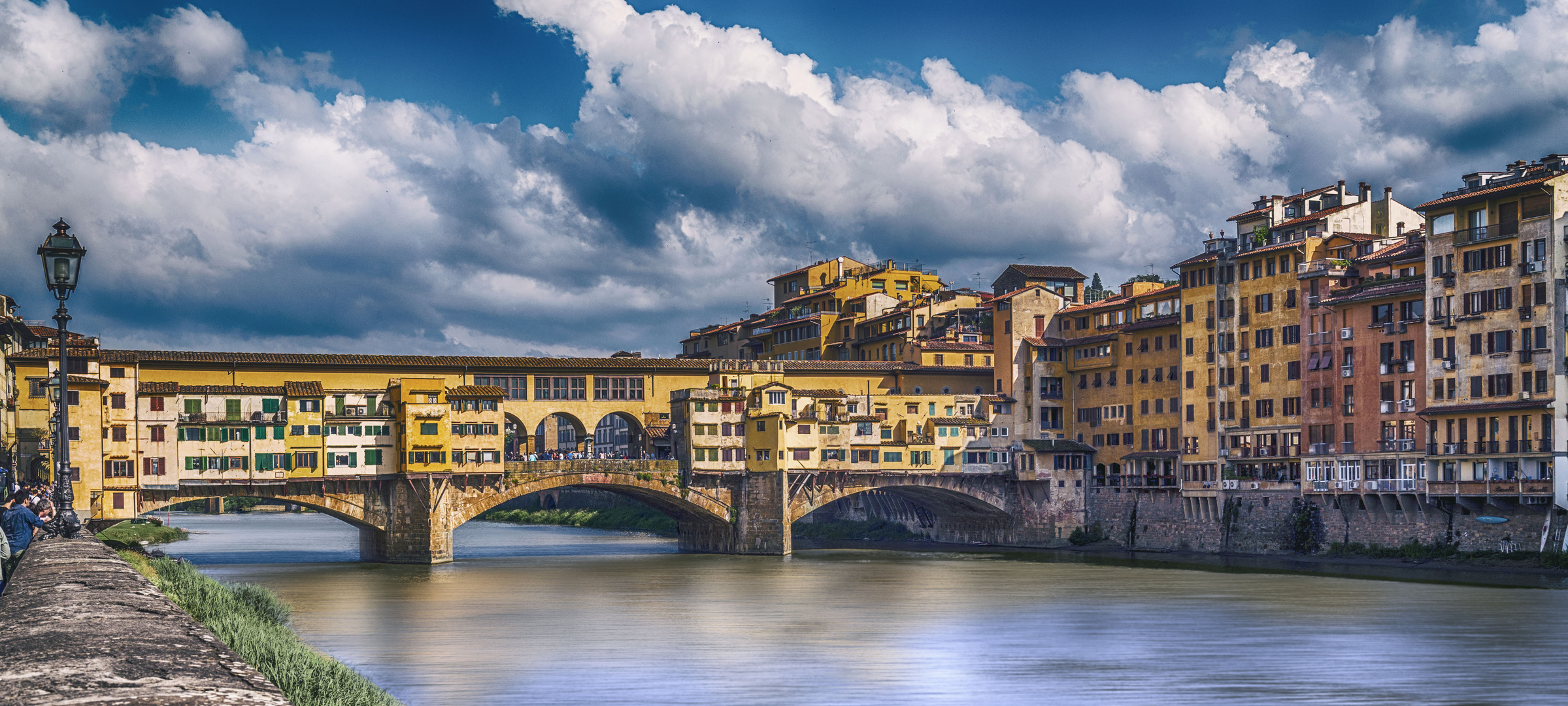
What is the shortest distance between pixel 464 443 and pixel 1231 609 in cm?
4099

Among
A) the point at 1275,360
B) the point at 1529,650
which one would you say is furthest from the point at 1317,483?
the point at 1529,650

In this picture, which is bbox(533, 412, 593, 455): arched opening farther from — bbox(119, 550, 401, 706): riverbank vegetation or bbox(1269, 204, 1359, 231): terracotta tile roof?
bbox(119, 550, 401, 706): riverbank vegetation

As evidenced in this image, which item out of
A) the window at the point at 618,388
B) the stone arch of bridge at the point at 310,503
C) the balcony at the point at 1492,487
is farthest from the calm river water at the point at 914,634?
the window at the point at 618,388

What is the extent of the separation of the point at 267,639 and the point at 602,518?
3643 inches

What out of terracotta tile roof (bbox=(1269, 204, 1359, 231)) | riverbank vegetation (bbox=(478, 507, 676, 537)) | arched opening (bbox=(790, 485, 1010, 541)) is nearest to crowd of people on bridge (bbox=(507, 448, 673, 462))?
arched opening (bbox=(790, 485, 1010, 541))

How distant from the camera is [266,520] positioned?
5315 inches

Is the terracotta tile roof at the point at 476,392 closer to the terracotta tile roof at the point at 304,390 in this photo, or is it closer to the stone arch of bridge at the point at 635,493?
the stone arch of bridge at the point at 635,493

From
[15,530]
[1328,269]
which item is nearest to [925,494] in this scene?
[1328,269]

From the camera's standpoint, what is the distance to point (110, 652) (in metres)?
10.6

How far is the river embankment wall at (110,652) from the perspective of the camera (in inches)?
360

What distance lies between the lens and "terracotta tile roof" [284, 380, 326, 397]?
7681cm

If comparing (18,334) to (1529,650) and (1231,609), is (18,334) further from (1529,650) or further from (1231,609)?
(1529,650)

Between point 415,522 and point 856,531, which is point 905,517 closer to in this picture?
point 856,531

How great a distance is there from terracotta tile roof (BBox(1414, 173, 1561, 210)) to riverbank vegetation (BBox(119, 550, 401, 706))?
48.4m
